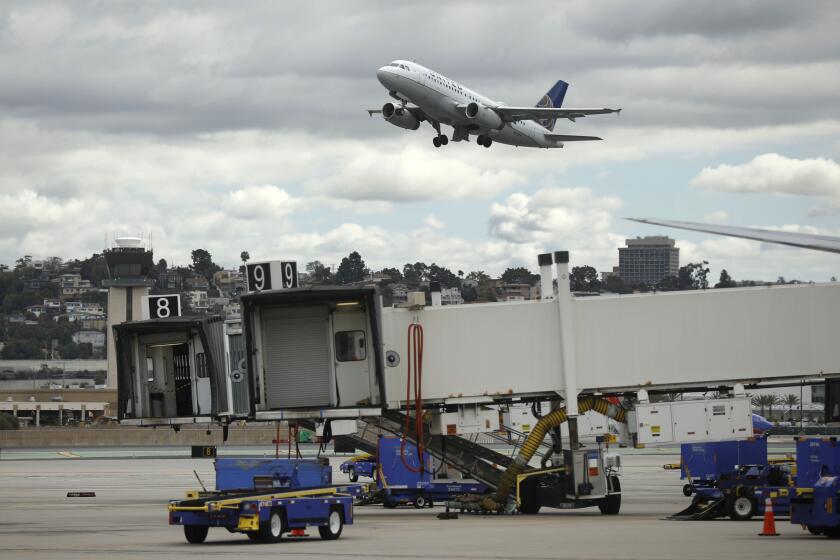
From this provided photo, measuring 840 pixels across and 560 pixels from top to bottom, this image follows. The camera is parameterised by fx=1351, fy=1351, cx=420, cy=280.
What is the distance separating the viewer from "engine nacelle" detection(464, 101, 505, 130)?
3056 inches

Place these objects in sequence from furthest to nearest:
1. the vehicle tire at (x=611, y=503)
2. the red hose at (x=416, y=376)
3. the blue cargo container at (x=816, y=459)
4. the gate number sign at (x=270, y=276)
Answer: the vehicle tire at (x=611, y=503)
the red hose at (x=416, y=376)
the gate number sign at (x=270, y=276)
the blue cargo container at (x=816, y=459)

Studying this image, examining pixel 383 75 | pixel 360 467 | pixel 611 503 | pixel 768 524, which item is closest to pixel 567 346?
pixel 611 503

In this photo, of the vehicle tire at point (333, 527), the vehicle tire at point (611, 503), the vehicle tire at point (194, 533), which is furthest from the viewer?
the vehicle tire at point (611, 503)

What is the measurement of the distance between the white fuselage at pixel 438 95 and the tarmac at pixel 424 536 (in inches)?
1171

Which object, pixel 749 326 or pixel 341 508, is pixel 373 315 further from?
pixel 749 326

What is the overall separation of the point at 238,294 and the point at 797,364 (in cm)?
1503

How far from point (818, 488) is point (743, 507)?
7338 mm

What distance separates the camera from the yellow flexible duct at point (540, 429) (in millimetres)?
38031

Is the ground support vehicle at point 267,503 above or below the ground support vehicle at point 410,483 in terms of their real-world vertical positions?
above

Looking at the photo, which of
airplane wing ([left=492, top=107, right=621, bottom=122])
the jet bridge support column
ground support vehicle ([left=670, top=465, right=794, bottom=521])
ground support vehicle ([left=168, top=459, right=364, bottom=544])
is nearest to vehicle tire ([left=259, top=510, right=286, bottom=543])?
ground support vehicle ([left=168, top=459, right=364, bottom=544])

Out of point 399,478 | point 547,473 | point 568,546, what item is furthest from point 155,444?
point 568,546

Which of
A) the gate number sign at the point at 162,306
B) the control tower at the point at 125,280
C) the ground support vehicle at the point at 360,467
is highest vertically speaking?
the control tower at the point at 125,280

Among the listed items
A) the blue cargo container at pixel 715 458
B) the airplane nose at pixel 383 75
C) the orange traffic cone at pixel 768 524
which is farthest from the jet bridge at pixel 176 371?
the airplane nose at pixel 383 75

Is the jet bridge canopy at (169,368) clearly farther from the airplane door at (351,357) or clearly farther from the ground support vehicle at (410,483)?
the ground support vehicle at (410,483)
